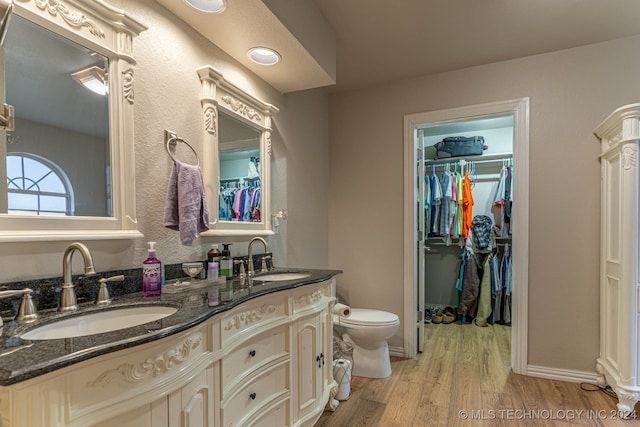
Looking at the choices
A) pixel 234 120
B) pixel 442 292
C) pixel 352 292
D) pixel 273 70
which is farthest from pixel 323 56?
pixel 442 292

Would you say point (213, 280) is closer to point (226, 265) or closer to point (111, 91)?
point (226, 265)

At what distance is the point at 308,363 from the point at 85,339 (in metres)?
1.13

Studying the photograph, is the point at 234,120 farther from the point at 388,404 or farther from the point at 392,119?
the point at 388,404

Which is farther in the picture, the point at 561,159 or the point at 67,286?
the point at 561,159

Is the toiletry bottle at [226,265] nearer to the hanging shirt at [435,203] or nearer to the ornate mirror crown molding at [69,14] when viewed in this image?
the ornate mirror crown molding at [69,14]

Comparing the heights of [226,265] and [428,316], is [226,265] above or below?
above

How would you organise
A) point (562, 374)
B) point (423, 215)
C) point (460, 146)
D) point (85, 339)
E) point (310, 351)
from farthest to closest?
point (460, 146), point (423, 215), point (562, 374), point (310, 351), point (85, 339)

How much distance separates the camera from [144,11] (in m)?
1.42

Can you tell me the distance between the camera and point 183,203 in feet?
4.76

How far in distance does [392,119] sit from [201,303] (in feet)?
7.91

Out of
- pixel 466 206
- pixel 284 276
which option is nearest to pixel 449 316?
pixel 466 206

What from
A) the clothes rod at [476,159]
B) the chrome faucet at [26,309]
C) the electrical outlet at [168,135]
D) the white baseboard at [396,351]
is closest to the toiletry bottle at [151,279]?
the chrome faucet at [26,309]

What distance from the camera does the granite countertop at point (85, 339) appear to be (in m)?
0.62

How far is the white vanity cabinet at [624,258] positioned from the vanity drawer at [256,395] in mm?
1994
